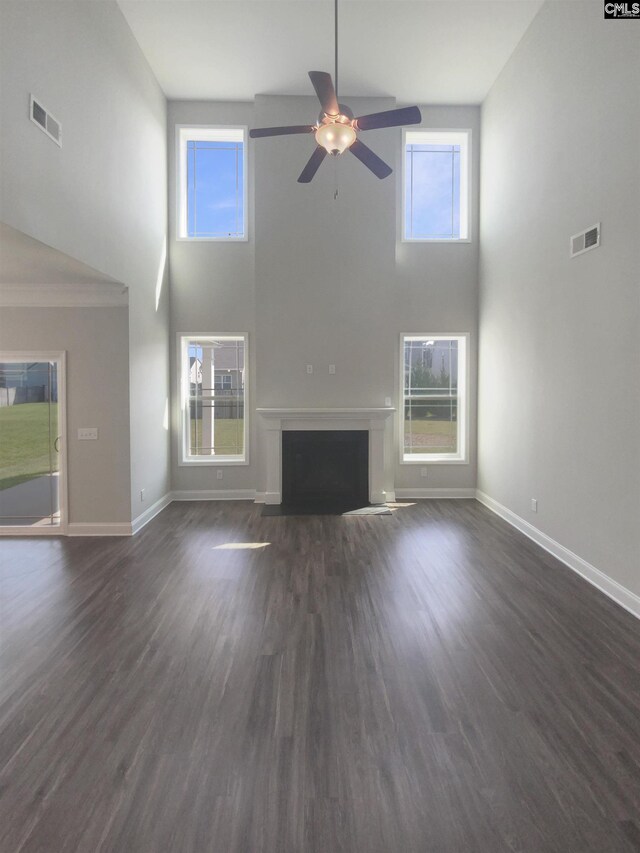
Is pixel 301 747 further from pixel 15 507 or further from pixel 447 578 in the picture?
pixel 15 507

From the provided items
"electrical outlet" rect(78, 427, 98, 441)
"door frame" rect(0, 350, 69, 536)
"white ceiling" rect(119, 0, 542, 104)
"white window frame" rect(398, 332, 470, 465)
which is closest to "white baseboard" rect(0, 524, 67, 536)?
"door frame" rect(0, 350, 69, 536)

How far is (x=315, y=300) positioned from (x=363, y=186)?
5.78ft

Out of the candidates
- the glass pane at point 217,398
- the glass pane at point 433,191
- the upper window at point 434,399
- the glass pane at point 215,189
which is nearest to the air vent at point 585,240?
the upper window at point 434,399

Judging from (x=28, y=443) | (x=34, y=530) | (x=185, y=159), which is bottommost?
(x=34, y=530)

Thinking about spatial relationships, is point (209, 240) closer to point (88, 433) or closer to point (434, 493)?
point (88, 433)

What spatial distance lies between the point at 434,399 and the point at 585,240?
10.8 feet

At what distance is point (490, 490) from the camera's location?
20.7 ft

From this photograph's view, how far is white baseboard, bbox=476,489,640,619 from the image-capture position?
3.36 m

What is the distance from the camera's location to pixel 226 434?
6.90m

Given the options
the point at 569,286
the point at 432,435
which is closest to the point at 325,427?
the point at 432,435

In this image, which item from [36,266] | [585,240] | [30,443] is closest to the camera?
[585,240]

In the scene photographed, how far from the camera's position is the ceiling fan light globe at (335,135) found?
3.48 meters
